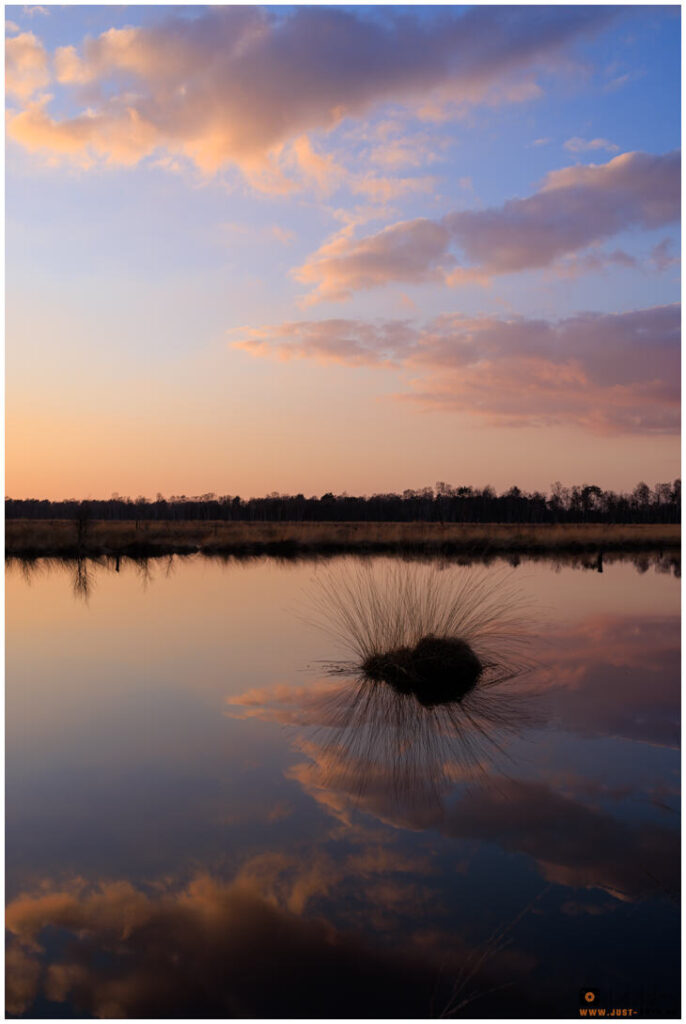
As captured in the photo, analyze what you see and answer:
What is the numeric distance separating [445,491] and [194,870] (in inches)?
3750

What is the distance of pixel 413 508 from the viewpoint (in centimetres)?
9506

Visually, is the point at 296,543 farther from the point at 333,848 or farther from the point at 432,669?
the point at 333,848

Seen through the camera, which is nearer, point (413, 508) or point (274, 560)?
point (274, 560)

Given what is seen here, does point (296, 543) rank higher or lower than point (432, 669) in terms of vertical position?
higher

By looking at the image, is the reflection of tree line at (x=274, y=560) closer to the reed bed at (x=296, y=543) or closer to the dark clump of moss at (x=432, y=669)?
the reed bed at (x=296, y=543)

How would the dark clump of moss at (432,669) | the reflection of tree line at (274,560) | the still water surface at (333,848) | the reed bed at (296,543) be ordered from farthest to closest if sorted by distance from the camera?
the reed bed at (296,543), the reflection of tree line at (274,560), the dark clump of moss at (432,669), the still water surface at (333,848)

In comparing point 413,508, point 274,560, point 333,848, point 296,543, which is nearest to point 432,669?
point 333,848

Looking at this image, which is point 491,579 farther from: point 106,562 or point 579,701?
point 106,562

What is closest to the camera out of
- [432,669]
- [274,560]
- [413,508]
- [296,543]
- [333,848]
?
[333,848]

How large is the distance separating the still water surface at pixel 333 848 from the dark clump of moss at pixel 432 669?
41 cm

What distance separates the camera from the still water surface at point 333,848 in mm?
2855

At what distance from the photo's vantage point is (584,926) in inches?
124

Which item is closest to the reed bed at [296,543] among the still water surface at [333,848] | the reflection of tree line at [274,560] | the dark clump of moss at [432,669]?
the reflection of tree line at [274,560]

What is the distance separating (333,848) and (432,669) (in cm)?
357
